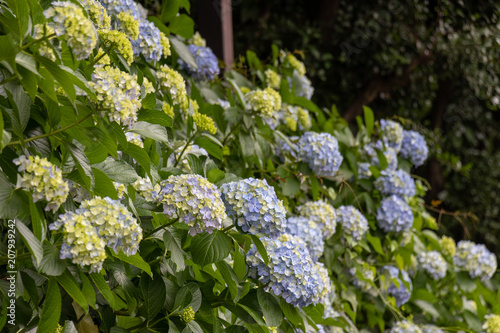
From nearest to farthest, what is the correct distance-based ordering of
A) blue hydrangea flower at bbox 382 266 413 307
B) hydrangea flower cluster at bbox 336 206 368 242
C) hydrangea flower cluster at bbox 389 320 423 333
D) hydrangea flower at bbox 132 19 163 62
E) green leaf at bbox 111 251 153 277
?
1. green leaf at bbox 111 251 153 277
2. hydrangea flower at bbox 132 19 163 62
3. hydrangea flower cluster at bbox 336 206 368 242
4. hydrangea flower cluster at bbox 389 320 423 333
5. blue hydrangea flower at bbox 382 266 413 307

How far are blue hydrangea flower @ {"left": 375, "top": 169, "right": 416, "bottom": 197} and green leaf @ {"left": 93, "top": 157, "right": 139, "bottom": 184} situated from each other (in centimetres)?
154

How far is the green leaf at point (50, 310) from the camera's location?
1026 millimetres

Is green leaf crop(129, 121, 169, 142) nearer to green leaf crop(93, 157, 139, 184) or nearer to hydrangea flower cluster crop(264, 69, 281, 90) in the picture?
green leaf crop(93, 157, 139, 184)

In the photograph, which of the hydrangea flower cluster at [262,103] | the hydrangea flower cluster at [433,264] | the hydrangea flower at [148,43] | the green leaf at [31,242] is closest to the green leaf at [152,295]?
the green leaf at [31,242]

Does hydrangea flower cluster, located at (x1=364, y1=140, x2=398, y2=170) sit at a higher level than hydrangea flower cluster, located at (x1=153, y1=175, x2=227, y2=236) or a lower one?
lower

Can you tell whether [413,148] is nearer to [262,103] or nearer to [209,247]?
[262,103]

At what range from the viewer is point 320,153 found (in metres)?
2.12

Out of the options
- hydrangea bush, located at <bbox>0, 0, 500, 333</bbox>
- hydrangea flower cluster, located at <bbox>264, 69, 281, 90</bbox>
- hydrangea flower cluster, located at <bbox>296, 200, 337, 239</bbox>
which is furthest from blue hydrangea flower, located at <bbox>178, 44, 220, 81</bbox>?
hydrangea flower cluster, located at <bbox>296, 200, 337, 239</bbox>

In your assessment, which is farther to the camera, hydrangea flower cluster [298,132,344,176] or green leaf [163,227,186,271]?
hydrangea flower cluster [298,132,344,176]

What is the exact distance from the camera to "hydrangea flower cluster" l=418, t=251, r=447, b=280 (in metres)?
2.62

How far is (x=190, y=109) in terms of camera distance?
1.79m

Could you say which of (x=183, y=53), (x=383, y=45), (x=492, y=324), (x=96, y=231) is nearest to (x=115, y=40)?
(x=96, y=231)

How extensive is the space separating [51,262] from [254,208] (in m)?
0.49

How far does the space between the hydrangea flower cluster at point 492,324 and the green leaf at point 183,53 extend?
175 centimetres
